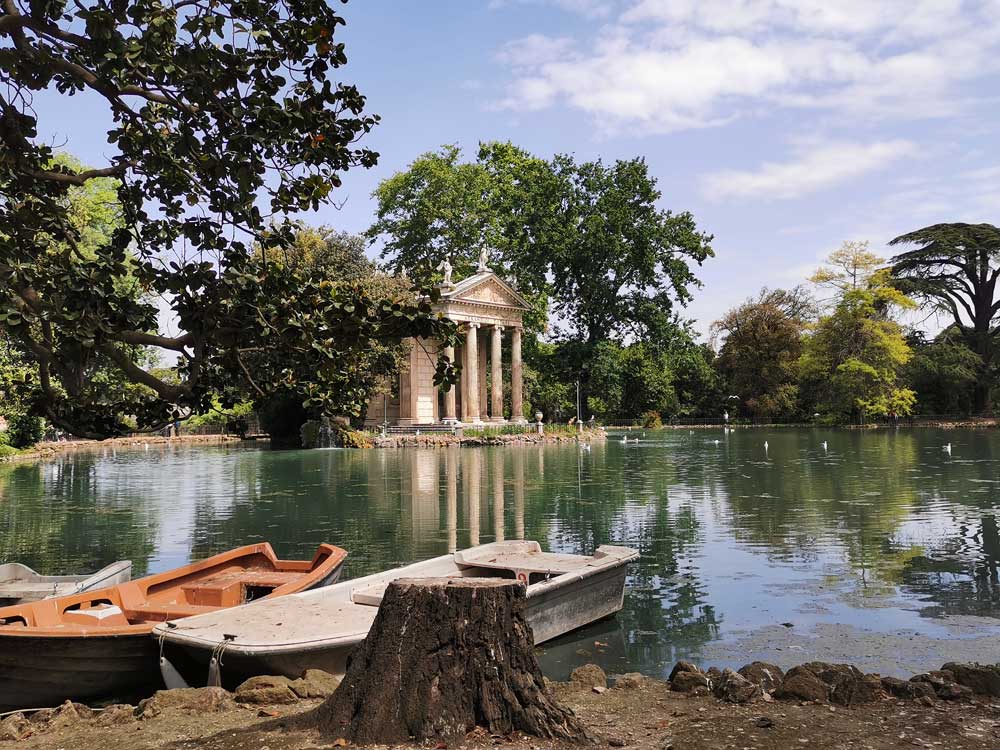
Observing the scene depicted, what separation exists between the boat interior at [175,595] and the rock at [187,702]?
68cm

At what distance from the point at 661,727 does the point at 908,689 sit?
1.82 m

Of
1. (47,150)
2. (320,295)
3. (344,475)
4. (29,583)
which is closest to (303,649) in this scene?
(320,295)

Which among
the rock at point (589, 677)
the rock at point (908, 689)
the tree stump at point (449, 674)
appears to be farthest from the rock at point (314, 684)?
the rock at point (908, 689)

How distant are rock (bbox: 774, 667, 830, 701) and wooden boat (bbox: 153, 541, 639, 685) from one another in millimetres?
2627

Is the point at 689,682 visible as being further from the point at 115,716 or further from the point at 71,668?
the point at 71,668

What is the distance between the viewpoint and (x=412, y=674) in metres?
5.02

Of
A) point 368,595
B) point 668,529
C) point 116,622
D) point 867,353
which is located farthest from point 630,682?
point 867,353

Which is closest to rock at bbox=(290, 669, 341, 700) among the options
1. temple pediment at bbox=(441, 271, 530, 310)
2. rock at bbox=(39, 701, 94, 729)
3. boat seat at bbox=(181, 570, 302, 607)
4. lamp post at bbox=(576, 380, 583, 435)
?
rock at bbox=(39, 701, 94, 729)

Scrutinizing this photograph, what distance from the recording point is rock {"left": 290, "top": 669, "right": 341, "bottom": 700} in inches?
248

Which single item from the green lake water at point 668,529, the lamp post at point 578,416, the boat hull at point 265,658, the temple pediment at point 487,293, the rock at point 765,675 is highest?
the temple pediment at point 487,293

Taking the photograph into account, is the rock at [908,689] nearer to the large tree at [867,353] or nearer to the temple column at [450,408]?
the temple column at [450,408]

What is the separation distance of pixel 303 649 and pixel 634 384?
219 feet

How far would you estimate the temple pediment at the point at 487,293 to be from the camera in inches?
2190

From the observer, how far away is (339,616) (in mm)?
7285
